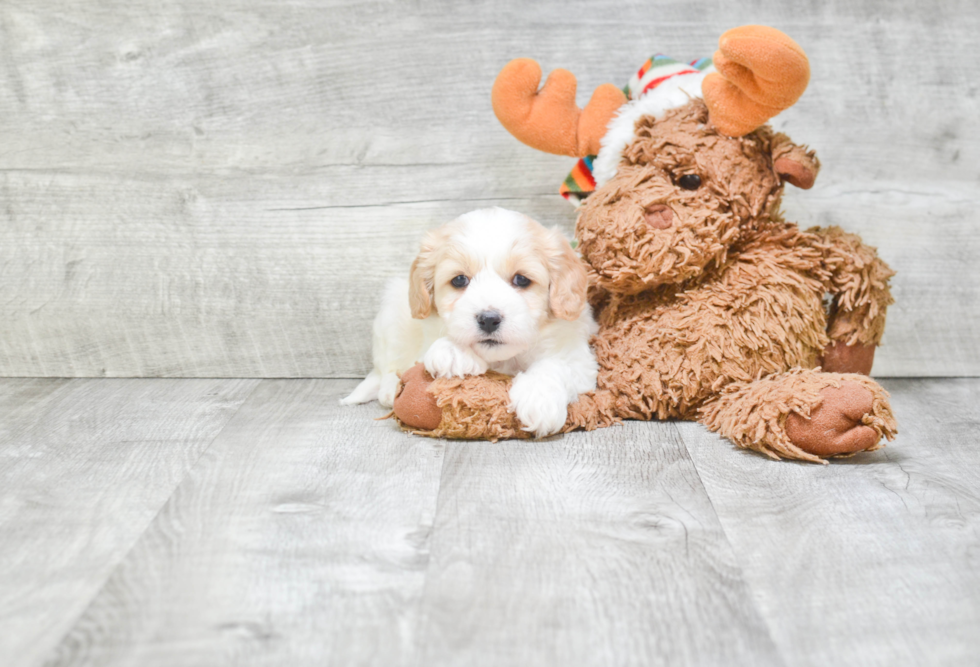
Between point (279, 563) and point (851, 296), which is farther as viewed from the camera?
point (851, 296)

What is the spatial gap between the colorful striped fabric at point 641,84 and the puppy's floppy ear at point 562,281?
0.88 ft

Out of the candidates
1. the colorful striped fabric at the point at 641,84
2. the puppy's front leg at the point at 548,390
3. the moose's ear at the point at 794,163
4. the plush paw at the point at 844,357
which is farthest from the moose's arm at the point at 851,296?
the puppy's front leg at the point at 548,390

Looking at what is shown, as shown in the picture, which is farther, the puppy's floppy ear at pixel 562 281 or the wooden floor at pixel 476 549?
the puppy's floppy ear at pixel 562 281

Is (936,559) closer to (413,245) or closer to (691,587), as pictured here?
(691,587)

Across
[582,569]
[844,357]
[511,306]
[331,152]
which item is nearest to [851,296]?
[844,357]

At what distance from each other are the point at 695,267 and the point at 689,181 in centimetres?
18

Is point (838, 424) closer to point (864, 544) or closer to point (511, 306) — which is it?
point (864, 544)

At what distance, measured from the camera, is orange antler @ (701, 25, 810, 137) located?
4.89 ft

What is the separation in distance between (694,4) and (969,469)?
1.24 m

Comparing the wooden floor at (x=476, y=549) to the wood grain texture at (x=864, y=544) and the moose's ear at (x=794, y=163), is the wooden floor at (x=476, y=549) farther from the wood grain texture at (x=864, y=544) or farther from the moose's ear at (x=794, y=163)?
the moose's ear at (x=794, y=163)

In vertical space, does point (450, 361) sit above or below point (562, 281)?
below

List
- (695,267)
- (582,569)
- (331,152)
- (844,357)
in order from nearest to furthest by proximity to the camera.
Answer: (582,569) < (695,267) < (844,357) < (331,152)

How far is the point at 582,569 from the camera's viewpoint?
1.13 m

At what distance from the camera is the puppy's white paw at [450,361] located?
1656 millimetres
